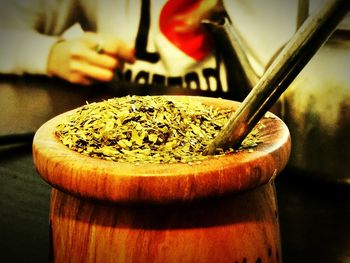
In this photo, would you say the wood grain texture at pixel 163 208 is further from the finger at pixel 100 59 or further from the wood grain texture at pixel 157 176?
the finger at pixel 100 59

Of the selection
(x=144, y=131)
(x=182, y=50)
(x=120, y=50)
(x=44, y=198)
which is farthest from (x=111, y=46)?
(x=144, y=131)

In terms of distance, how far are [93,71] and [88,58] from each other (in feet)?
0.26

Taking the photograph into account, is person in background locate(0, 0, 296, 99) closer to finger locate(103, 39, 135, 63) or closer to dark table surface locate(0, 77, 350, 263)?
finger locate(103, 39, 135, 63)

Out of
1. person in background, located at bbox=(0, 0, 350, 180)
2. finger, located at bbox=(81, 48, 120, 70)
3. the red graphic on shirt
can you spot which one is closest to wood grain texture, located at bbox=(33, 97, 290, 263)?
person in background, located at bbox=(0, 0, 350, 180)

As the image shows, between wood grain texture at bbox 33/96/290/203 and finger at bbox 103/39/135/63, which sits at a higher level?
wood grain texture at bbox 33/96/290/203

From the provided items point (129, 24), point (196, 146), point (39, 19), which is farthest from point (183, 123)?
point (39, 19)

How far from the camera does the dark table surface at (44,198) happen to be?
5.62ft

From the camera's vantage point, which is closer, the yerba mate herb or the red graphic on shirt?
the yerba mate herb

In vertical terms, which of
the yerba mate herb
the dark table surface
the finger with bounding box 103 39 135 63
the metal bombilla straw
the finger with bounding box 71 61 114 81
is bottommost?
the dark table surface

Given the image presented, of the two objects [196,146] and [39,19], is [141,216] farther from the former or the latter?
[39,19]

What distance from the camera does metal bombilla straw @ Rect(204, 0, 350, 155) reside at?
73 centimetres

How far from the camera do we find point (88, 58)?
2.62 m

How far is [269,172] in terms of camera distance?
0.86 metres

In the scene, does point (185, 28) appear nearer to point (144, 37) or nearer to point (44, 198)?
point (144, 37)
